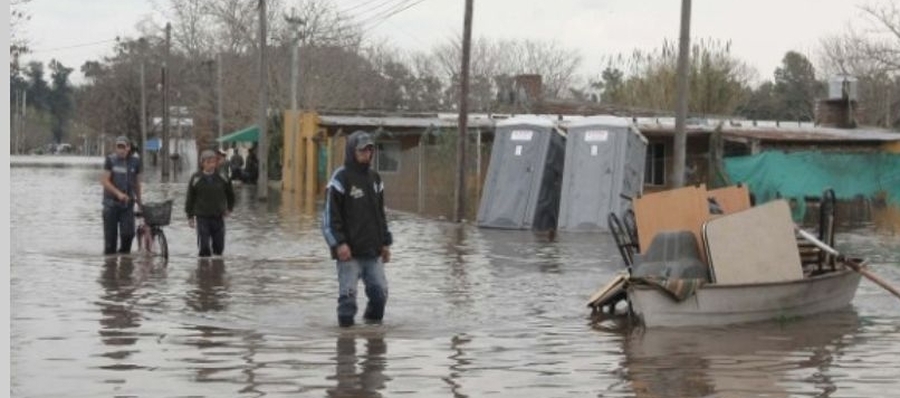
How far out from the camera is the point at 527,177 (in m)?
28.8

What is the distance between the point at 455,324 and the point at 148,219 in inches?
299

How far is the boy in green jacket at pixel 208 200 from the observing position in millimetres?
19375

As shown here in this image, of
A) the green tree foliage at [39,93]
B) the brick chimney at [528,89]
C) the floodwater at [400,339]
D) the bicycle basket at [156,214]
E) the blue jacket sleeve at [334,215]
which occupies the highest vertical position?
the green tree foliage at [39,93]

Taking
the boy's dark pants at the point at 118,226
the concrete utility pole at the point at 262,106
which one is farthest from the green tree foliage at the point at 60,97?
the boy's dark pants at the point at 118,226

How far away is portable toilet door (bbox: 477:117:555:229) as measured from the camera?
28.6 metres

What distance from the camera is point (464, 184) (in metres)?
30.9

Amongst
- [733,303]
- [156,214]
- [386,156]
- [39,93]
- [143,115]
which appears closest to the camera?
[733,303]

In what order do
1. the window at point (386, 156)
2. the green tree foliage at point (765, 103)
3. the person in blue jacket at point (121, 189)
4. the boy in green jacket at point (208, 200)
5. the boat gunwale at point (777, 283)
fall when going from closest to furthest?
the boat gunwale at point (777, 283), the boy in green jacket at point (208, 200), the person in blue jacket at point (121, 189), the window at point (386, 156), the green tree foliage at point (765, 103)

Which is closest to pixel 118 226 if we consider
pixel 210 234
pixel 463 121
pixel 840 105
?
pixel 210 234

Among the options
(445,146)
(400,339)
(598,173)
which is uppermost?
(445,146)

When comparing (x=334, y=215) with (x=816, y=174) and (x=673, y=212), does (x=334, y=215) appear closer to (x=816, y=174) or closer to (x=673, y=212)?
(x=673, y=212)

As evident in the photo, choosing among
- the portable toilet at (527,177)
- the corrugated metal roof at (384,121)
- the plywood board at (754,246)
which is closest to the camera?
the plywood board at (754,246)

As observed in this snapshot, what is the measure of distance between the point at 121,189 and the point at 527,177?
10670 mm

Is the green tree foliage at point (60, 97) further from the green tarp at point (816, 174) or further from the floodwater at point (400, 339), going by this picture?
the floodwater at point (400, 339)
